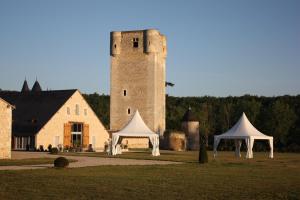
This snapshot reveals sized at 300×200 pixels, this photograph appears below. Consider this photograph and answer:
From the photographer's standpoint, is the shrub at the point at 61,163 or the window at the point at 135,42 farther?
the window at the point at 135,42

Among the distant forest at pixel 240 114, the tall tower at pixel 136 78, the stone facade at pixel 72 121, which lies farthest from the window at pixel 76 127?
the distant forest at pixel 240 114

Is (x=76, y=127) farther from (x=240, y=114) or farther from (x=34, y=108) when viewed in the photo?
(x=240, y=114)

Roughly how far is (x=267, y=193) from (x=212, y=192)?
1518 mm

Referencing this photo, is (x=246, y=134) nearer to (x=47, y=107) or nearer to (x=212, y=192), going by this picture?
(x=47, y=107)

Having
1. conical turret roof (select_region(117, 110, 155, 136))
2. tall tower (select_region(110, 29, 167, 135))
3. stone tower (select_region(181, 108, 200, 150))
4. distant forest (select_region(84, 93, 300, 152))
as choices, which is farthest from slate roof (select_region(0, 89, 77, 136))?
distant forest (select_region(84, 93, 300, 152))

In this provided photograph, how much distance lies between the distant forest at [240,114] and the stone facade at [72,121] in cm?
1526

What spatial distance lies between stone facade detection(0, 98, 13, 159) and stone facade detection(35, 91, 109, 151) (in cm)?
1160

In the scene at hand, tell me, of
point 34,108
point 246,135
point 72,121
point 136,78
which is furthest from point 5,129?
point 136,78

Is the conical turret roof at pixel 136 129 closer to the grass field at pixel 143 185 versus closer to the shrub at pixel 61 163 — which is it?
the shrub at pixel 61 163

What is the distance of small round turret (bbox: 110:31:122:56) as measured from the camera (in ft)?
200

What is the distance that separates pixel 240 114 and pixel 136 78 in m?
14.2

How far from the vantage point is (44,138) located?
4356 cm

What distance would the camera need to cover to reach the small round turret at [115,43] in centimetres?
6100

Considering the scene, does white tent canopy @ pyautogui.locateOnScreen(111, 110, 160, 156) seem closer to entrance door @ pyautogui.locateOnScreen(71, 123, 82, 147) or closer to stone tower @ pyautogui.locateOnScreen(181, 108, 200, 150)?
entrance door @ pyautogui.locateOnScreen(71, 123, 82, 147)
